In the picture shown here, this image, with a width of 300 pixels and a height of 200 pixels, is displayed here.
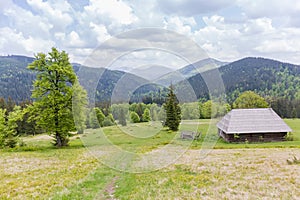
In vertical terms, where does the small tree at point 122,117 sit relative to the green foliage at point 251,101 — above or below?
below

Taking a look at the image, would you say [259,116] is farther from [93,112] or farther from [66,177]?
[66,177]

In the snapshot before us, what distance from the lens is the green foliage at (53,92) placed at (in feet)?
120

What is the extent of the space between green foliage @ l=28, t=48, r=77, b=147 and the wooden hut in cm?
2734

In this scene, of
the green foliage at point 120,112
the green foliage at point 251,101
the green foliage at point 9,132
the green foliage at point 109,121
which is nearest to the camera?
the green foliage at point 109,121

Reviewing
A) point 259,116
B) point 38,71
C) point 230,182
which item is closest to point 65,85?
point 38,71

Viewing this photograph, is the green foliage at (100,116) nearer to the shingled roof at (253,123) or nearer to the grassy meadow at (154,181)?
the grassy meadow at (154,181)

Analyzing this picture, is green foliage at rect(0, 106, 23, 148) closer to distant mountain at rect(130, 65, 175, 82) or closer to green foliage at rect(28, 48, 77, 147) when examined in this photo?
green foliage at rect(28, 48, 77, 147)

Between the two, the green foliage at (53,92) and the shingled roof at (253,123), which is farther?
the shingled roof at (253,123)

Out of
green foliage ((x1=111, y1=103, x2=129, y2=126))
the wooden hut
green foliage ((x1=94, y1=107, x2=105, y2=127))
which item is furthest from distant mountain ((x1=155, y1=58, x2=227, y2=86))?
the wooden hut

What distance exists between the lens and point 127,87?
19156 millimetres

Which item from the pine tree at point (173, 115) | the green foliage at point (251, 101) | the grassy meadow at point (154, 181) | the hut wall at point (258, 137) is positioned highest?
the green foliage at point (251, 101)

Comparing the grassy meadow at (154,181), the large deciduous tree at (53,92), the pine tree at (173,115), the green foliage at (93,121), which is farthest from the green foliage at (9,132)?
the pine tree at (173,115)

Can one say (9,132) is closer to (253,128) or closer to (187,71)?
(187,71)

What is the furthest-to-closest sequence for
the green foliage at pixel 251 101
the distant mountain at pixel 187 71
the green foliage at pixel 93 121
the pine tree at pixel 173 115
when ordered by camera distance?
the green foliage at pixel 251 101, the pine tree at pixel 173 115, the green foliage at pixel 93 121, the distant mountain at pixel 187 71
